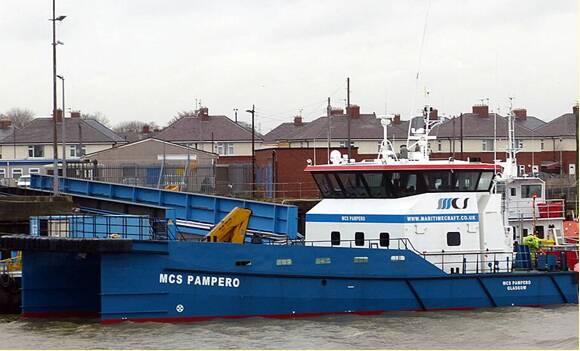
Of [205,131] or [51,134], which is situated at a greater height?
[205,131]

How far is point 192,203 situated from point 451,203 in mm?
8733

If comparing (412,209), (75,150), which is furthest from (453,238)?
(75,150)

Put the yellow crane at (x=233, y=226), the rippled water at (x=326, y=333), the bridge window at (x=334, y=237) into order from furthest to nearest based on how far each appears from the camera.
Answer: the bridge window at (x=334, y=237) → the yellow crane at (x=233, y=226) → the rippled water at (x=326, y=333)

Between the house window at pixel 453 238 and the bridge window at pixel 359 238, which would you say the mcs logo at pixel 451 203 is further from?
the bridge window at pixel 359 238

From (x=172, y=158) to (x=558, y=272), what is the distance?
3679 centimetres

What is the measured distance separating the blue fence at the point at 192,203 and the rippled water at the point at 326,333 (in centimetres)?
459

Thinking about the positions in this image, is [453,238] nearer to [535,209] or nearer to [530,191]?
[535,209]

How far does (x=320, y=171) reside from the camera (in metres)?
23.8

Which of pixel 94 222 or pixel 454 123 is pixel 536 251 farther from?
pixel 454 123

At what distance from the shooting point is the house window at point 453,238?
23.3 m

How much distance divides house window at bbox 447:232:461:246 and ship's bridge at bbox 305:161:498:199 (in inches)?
38.8

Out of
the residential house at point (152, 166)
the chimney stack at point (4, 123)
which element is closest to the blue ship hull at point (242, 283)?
the residential house at point (152, 166)

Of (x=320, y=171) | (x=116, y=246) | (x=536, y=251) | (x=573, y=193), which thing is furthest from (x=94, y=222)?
(x=573, y=193)

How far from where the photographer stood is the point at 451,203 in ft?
76.8
